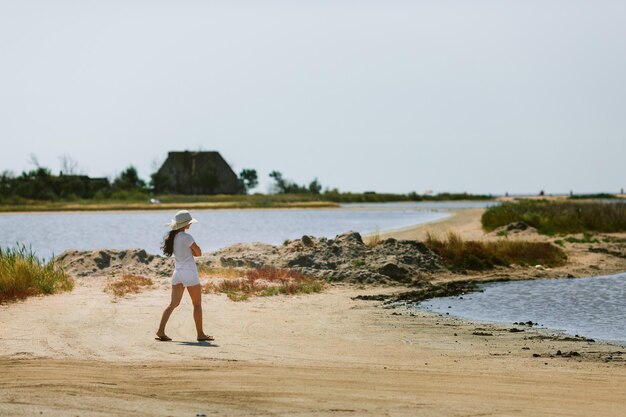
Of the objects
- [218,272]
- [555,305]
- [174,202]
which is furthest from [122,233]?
[174,202]

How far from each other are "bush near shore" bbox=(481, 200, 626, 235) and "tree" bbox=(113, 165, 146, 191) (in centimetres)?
6350

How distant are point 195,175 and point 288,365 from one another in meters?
100

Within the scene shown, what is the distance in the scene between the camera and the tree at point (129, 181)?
Answer: 331 feet

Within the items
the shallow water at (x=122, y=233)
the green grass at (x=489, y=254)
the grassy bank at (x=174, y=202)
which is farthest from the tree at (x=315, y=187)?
the green grass at (x=489, y=254)

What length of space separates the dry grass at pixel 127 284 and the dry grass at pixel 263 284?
140 centimetres

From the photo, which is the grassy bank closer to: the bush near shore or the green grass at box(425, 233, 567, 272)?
the bush near shore

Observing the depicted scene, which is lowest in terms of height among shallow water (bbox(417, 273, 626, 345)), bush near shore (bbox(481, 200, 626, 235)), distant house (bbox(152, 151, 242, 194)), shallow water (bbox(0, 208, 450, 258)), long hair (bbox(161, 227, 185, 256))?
shallow water (bbox(417, 273, 626, 345))

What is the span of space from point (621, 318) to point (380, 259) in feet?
26.5

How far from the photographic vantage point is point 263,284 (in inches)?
789

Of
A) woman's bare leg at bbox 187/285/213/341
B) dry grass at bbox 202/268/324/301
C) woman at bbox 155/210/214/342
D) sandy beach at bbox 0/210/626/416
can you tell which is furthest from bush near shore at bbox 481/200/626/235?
woman at bbox 155/210/214/342

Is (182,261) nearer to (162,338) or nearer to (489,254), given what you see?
(162,338)

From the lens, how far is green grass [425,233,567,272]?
84.0ft

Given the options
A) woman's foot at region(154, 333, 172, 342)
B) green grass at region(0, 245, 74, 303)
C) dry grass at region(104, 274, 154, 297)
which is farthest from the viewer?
dry grass at region(104, 274, 154, 297)

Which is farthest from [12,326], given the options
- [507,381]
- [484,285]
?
[484,285]
